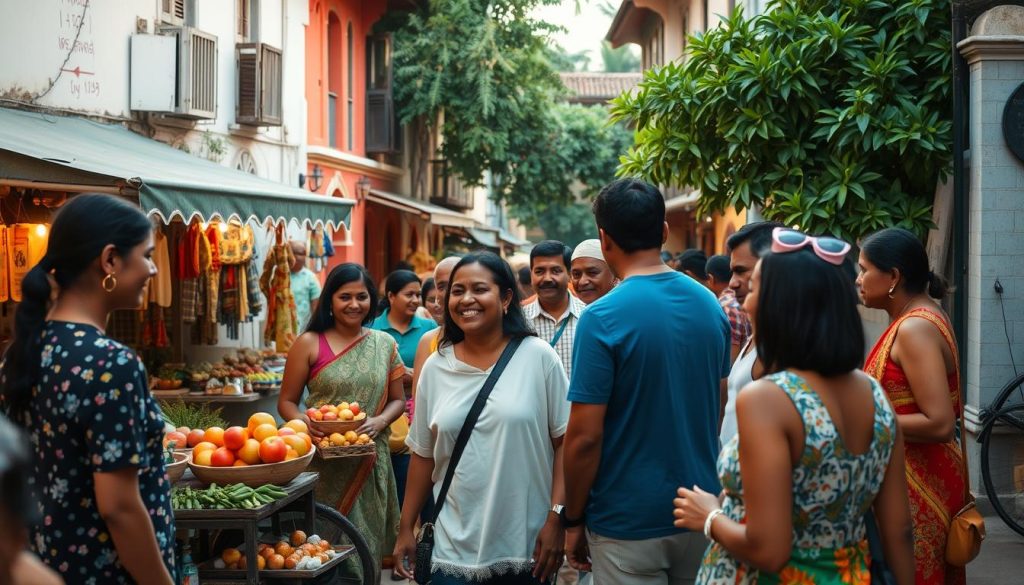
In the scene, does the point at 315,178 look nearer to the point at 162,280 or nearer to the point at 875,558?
the point at 162,280

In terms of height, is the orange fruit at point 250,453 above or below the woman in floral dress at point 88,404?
below

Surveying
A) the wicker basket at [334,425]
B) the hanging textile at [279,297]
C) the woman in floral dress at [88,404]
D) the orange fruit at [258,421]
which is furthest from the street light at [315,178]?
the woman in floral dress at [88,404]

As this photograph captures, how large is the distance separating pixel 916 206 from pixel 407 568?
6298 mm

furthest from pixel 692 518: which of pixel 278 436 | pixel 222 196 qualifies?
pixel 222 196

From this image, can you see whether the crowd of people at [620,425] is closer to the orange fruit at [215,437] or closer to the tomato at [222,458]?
the tomato at [222,458]

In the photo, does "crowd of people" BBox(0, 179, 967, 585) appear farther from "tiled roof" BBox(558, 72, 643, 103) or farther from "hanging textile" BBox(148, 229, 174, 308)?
"tiled roof" BBox(558, 72, 643, 103)

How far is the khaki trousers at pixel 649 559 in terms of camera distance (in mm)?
4160

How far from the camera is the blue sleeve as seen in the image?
4137mm

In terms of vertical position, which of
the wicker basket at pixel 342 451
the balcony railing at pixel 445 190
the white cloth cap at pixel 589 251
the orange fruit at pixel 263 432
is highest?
the balcony railing at pixel 445 190

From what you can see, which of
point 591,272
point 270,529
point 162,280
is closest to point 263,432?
point 270,529

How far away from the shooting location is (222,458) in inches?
229

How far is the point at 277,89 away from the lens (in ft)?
59.7

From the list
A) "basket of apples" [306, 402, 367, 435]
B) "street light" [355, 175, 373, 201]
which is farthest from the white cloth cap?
"street light" [355, 175, 373, 201]

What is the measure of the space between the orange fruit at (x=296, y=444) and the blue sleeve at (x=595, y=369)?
229 cm
